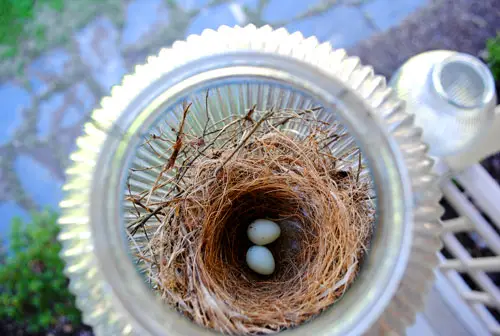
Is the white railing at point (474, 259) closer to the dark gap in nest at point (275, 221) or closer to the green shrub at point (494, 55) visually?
the dark gap in nest at point (275, 221)

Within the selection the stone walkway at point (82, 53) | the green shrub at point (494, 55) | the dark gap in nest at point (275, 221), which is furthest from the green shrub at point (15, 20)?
the green shrub at point (494, 55)

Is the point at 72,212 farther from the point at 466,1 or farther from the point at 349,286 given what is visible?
the point at 466,1

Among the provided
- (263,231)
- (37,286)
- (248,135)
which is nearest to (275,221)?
(263,231)

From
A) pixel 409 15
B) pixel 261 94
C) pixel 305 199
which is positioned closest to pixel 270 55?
pixel 261 94

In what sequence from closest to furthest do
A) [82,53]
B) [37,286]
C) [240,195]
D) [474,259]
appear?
1. [240,195]
2. [474,259]
3. [37,286]
4. [82,53]

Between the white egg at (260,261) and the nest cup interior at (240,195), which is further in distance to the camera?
the white egg at (260,261)

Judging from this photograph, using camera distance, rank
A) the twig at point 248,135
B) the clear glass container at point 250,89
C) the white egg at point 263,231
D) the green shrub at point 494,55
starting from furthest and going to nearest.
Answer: the green shrub at point 494,55 → the white egg at point 263,231 → the twig at point 248,135 → the clear glass container at point 250,89

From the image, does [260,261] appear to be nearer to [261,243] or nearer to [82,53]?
[261,243]
